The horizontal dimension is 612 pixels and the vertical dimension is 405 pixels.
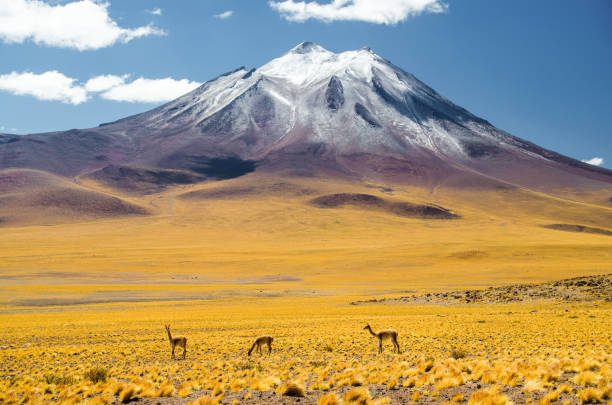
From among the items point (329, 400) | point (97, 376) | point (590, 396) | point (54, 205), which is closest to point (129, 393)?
point (97, 376)

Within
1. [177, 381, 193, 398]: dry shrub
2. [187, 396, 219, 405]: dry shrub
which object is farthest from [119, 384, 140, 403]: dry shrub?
[187, 396, 219, 405]: dry shrub

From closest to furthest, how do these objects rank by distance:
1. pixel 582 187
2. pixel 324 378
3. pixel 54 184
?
1. pixel 324 378
2. pixel 54 184
3. pixel 582 187

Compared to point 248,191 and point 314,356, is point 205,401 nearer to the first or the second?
point 314,356

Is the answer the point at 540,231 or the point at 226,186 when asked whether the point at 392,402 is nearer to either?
the point at 540,231

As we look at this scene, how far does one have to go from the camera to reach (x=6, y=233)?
122875 mm

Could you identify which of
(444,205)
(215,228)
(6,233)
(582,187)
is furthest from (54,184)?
(582,187)

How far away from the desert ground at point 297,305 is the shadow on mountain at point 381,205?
1.40 m

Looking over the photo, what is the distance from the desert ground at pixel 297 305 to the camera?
1004cm

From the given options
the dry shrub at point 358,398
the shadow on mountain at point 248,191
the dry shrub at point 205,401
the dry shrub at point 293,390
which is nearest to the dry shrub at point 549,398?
the dry shrub at point 358,398

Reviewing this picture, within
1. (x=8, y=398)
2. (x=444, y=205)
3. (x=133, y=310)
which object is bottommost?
(x=133, y=310)

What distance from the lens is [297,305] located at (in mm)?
38594

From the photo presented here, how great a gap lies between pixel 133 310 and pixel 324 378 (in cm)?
2868

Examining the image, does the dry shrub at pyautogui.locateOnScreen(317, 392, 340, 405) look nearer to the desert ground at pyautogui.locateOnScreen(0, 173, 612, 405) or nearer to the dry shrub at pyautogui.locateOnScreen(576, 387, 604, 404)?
the desert ground at pyautogui.locateOnScreen(0, 173, 612, 405)

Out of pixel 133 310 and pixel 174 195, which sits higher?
pixel 174 195
